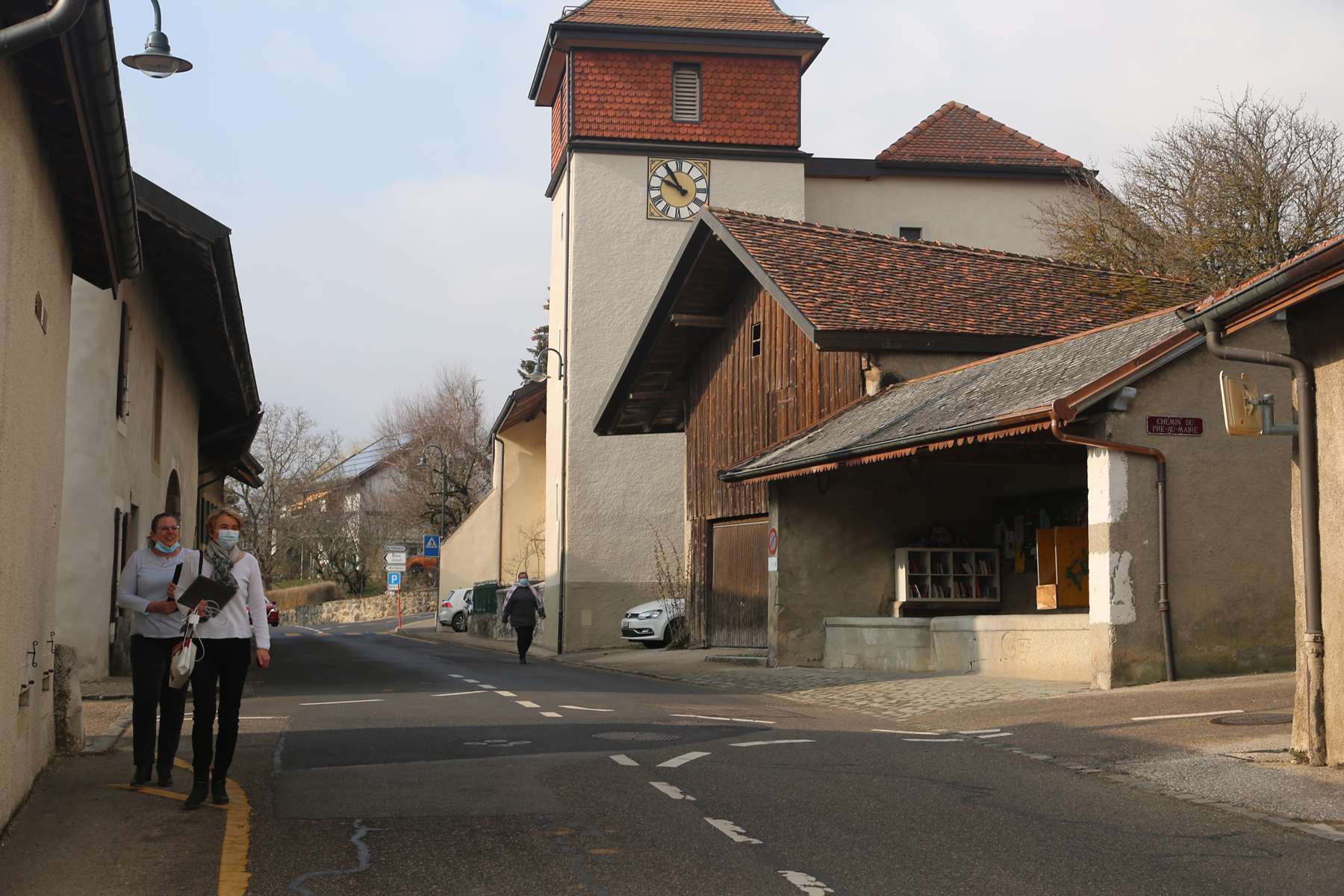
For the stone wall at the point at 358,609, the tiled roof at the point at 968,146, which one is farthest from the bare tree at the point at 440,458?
the tiled roof at the point at 968,146

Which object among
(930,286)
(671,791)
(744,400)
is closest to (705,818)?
(671,791)

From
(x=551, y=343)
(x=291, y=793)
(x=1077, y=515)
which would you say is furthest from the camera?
(x=551, y=343)

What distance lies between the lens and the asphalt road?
20.4ft

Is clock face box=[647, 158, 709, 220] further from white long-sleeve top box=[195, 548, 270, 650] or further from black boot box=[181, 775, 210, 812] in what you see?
black boot box=[181, 775, 210, 812]

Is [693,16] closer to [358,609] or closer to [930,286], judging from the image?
[930,286]

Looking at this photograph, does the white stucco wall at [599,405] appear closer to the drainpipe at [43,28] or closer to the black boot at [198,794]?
the black boot at [198,794]

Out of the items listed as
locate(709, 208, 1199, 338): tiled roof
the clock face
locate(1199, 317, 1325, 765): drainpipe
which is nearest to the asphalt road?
locate(1199, 317, 1325, 765): drainpipe

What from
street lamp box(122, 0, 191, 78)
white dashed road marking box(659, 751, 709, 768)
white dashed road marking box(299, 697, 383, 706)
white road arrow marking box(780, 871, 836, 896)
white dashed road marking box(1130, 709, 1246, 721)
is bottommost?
white road arrow marking box(780, 871, 836, 896)

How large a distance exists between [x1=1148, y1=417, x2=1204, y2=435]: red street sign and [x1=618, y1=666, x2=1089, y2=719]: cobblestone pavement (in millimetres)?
2691

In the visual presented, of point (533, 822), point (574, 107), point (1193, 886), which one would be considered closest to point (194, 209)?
point (533, 822)

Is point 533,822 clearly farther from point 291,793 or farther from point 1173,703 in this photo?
point 1173,703

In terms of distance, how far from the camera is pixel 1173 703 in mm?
13023

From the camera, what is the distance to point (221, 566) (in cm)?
851

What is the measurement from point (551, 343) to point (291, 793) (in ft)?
101
